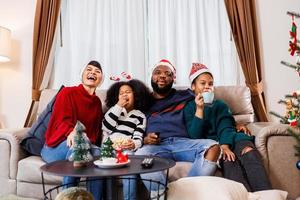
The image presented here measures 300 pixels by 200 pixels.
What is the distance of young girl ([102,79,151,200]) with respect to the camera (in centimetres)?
214

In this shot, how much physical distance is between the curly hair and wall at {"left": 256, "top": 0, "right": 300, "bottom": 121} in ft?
4.40

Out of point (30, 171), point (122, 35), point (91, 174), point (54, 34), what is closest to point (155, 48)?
point (122, 35)

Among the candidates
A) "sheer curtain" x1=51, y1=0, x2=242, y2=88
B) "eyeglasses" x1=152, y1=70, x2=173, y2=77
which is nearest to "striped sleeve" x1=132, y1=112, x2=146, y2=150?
"eyeglasses" x1=152, y1=70, x2=173, y2=77

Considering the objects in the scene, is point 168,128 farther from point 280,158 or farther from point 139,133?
point 280,158

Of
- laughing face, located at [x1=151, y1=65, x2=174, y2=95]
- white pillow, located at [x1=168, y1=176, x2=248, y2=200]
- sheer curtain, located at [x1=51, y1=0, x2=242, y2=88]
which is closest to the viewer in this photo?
white pillow, located at [x1=168, y1=176, x2=248, y2=200]

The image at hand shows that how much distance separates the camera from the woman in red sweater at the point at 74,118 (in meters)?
1.98

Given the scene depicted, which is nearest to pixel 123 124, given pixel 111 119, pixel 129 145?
pixel 111 119

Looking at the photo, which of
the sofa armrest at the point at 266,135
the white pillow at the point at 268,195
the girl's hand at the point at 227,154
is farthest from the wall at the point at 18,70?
the white pillow at the point at 268,195

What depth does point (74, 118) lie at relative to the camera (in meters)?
2.16

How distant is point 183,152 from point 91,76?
2.99 feet

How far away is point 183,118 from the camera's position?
2.32m

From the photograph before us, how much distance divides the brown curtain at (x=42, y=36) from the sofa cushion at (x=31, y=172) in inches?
47.2

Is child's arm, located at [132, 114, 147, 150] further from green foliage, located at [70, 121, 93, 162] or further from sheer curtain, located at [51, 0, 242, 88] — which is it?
sheer curtain, located at [51, 0, 242, 88]

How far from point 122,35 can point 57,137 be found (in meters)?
1.57
